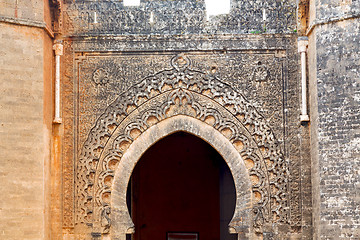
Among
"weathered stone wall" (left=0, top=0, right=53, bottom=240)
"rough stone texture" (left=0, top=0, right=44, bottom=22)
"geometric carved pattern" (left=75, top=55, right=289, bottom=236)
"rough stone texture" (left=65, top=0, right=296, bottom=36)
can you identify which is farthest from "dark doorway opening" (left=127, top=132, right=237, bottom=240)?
"rough stone texture" (left=0, top=0, right=44, bottom=22)

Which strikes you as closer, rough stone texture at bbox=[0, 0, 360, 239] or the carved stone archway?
rough stone texture at bbox=[0, 0, 360, 239]

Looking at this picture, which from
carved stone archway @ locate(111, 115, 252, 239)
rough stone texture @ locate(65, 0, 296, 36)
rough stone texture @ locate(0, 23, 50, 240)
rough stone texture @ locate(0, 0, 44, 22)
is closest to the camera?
rough stone texture @ locate(0, 23, 50, 240)

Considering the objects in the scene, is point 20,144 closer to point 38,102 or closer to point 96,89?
point 38,102

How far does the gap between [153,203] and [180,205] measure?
1.82 ft

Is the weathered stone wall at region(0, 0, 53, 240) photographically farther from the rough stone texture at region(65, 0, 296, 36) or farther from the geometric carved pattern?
the rough stone texture at region(65, 0, 296, 36)

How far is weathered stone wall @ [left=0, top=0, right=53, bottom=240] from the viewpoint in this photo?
8.41 metres

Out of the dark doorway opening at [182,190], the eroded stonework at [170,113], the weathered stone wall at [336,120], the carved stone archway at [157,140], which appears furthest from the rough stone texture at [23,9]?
the dark doorway opening at [182,190]

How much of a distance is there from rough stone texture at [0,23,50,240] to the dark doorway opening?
455 centimetres

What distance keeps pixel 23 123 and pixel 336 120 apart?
4098mm

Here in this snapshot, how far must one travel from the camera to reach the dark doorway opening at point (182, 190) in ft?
43.5

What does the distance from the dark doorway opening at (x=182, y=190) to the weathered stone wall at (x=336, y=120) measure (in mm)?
4671

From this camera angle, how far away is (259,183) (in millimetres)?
9016

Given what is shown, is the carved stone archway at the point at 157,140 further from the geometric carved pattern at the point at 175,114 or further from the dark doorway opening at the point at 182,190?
the dark doorway opening at the point at 182,190

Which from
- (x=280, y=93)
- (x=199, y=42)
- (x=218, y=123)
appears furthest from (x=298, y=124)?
(x=199, y=42)
